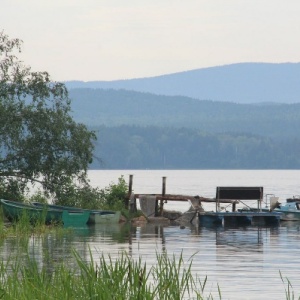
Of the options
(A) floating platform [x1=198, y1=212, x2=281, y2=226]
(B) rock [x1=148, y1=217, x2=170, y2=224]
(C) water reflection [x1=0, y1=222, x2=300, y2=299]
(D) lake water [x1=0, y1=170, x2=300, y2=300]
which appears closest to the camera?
(D) lake water [x1=0, y1=170, x2=300, y2=300]

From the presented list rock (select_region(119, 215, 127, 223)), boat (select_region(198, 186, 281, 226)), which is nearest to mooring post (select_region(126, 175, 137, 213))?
rock (select_region(119, 215, 127, 223))

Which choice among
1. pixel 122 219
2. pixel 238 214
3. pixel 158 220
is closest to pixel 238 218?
pixel 238 214

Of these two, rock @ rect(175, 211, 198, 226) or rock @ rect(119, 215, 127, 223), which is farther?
rock @ rect(175, 211, 198, 226)

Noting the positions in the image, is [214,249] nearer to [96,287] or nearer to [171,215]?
[171,215]

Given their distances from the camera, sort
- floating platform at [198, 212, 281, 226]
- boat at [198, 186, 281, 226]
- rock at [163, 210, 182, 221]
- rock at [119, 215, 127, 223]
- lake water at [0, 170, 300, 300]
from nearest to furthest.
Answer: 1. lake water at [0, 170, 300, 300]
2. rock at [119, 215, 127, 223]
3. boat at [198, 186, 281, 226]
4. floating platform at [198, 212, 281, 226]
5. rock at [163, 210, 182, 221]

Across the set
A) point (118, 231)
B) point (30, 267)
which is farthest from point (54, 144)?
point (30, 267)

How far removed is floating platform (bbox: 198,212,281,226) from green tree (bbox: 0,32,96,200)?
8.24 metres

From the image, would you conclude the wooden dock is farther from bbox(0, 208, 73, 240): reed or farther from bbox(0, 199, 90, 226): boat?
bbox(0, 208, 73, 240): reed

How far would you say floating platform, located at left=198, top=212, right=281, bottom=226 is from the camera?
57.1 metres

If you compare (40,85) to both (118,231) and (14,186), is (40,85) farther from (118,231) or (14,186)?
(118,231)

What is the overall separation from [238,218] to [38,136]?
12666 millimetres

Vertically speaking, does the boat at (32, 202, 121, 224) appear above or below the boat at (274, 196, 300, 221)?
below

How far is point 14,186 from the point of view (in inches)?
2094

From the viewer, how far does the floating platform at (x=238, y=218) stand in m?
57.1
